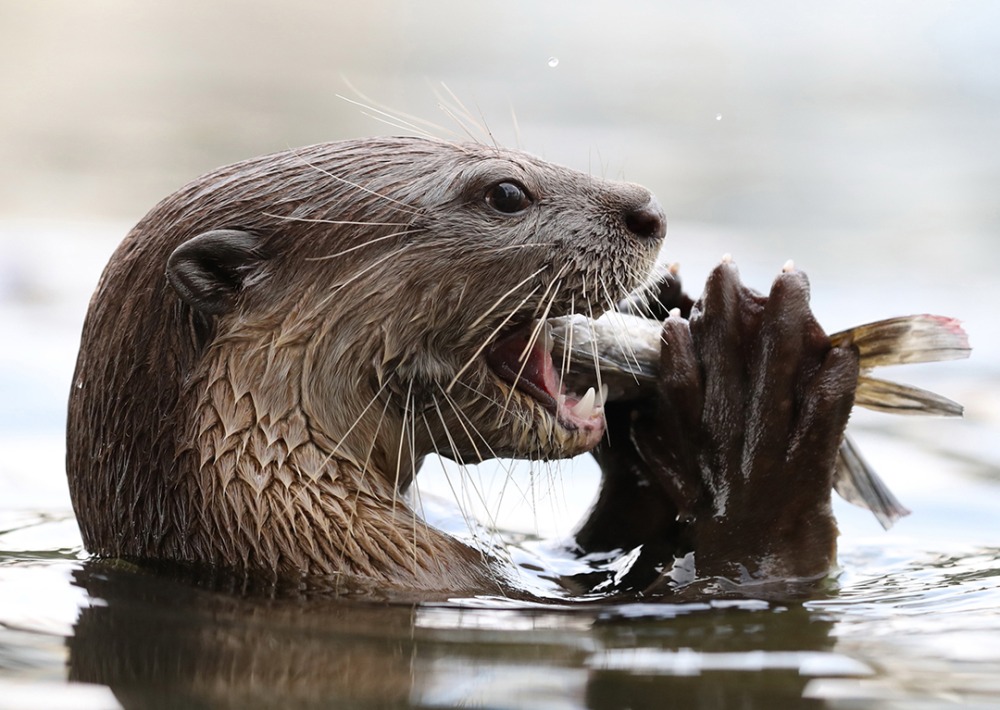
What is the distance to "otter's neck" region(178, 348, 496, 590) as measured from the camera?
10.7ft

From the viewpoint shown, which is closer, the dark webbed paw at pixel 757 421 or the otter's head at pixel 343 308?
the otter's head at pixel 343 308

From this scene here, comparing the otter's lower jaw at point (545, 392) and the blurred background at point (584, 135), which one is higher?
the blurred background at point (584, 135)

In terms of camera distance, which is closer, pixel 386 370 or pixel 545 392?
pixel 386 370

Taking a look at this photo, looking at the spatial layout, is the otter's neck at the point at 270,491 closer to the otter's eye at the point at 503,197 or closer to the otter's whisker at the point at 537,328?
the otter's whisker at the point at 537,328

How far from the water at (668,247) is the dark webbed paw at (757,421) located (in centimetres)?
17

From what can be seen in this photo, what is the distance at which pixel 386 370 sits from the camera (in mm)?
3377

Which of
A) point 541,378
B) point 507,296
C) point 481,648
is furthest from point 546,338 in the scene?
point 481,648

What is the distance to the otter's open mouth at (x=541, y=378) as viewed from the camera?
3.47 meters

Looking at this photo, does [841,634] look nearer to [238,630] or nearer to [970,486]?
[238,630]

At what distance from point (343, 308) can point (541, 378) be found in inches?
18.4

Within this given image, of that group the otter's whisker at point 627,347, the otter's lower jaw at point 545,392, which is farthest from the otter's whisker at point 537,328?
the otter's whisker at point 627,347

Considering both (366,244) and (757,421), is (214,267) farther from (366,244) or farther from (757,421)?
(757,421)

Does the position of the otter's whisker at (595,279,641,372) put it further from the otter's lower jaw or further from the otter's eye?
the otter's eye

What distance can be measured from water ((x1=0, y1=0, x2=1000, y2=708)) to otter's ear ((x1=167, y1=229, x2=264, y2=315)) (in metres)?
0.58
